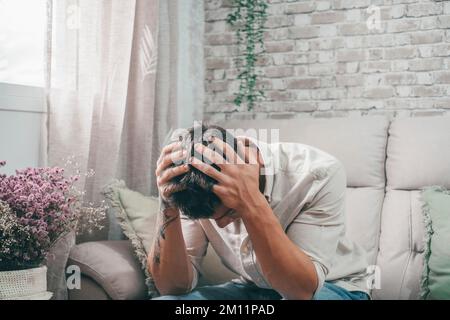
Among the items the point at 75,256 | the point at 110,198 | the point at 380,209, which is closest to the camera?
the point at 75,256

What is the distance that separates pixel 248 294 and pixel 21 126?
968mm

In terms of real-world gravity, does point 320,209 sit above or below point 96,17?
below

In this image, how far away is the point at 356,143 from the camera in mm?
2502

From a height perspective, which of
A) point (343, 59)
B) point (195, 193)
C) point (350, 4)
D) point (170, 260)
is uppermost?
point (350, 4)

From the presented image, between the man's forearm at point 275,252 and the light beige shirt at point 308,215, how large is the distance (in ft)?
0.17

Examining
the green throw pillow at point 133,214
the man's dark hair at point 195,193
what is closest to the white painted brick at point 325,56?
the green throw pillow at point 133,214

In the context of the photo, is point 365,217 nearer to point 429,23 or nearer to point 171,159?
point 429,23

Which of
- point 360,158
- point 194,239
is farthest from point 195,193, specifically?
point 360,158

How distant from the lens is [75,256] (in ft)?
6.57

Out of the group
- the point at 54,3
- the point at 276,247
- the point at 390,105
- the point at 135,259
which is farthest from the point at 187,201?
the point at 390,105

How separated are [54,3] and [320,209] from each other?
47.0 inches

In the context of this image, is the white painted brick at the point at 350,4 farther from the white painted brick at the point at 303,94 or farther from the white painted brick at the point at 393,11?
the white painted brick at the point at 303,94

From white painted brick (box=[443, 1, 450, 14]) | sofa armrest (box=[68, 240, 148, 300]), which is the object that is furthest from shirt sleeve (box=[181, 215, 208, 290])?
white painted brick (box=[443, 1, 450, 14])
